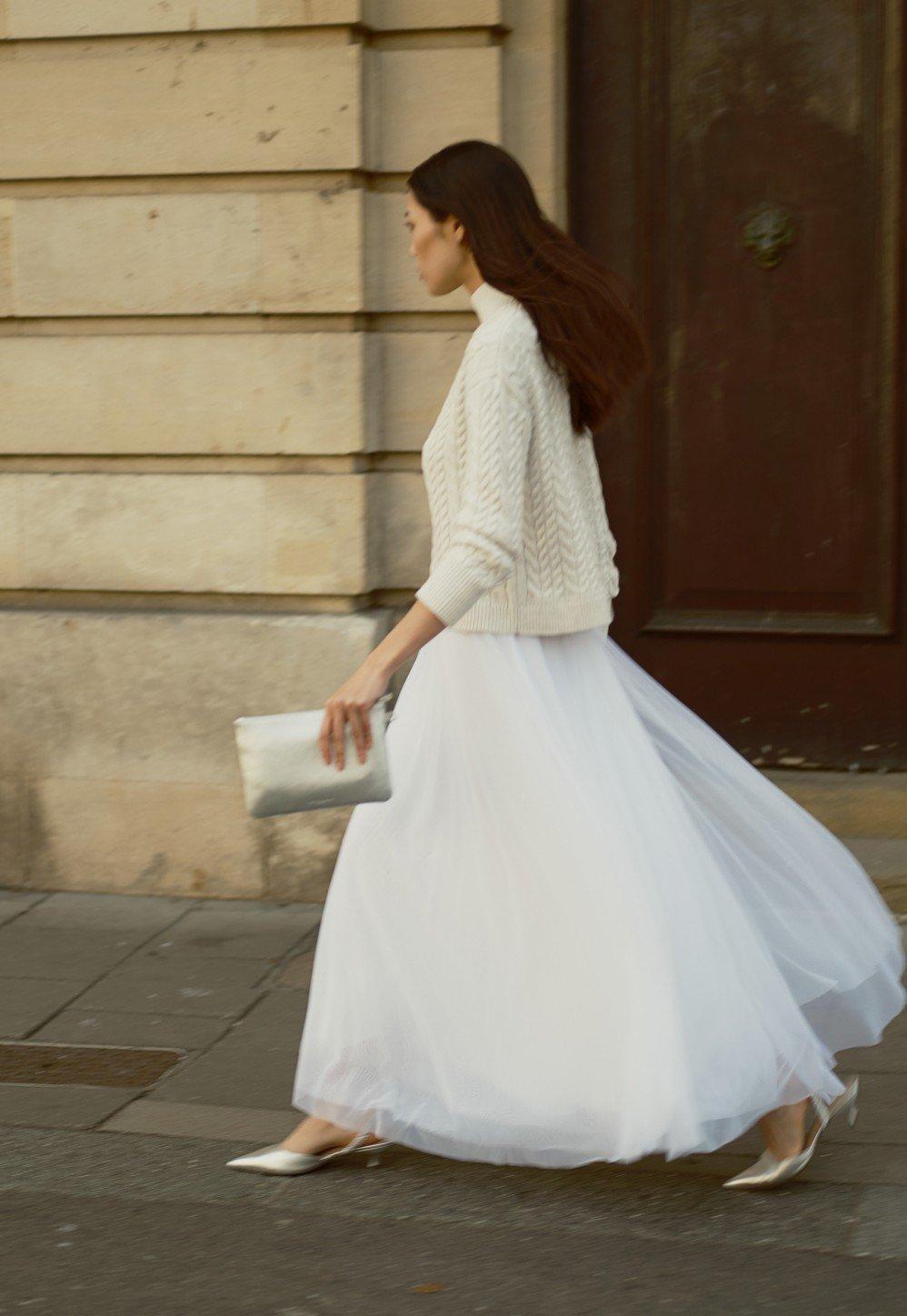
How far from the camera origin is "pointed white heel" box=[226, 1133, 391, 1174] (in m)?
3.69

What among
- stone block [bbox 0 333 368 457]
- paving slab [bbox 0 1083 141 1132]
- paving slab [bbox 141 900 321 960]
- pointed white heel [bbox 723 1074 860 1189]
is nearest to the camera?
pointed white heel [bbox 723 1074 860 1189]

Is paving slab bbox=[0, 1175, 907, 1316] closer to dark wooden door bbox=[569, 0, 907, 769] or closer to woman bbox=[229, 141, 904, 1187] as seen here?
woman bbox=[229, 141, 904, 1187]

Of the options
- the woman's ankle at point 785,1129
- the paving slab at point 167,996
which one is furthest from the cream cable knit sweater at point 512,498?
the paving slab at point 167,996

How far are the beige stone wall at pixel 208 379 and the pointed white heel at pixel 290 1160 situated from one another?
2126 mm

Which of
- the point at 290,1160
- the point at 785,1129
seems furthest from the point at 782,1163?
the point at 290,1160

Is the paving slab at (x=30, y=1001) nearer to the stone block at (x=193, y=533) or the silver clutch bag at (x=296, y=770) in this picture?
the stone block at (x=193, y=533)

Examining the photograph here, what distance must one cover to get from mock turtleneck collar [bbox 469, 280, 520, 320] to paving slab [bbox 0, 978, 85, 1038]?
2.26m

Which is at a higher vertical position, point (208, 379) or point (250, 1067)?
point (208, 379)

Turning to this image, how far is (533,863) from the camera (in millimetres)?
3455

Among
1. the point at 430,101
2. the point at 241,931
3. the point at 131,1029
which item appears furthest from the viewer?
the point at 430,101

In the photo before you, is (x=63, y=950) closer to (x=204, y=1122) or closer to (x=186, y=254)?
(x=204, y=1122)

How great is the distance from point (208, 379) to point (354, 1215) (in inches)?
122

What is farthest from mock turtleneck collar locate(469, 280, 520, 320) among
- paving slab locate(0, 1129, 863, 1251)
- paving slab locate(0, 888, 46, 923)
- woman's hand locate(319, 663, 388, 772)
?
paving slab locate(0, 888, 46, 923)

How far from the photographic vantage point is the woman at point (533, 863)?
3.31 m
